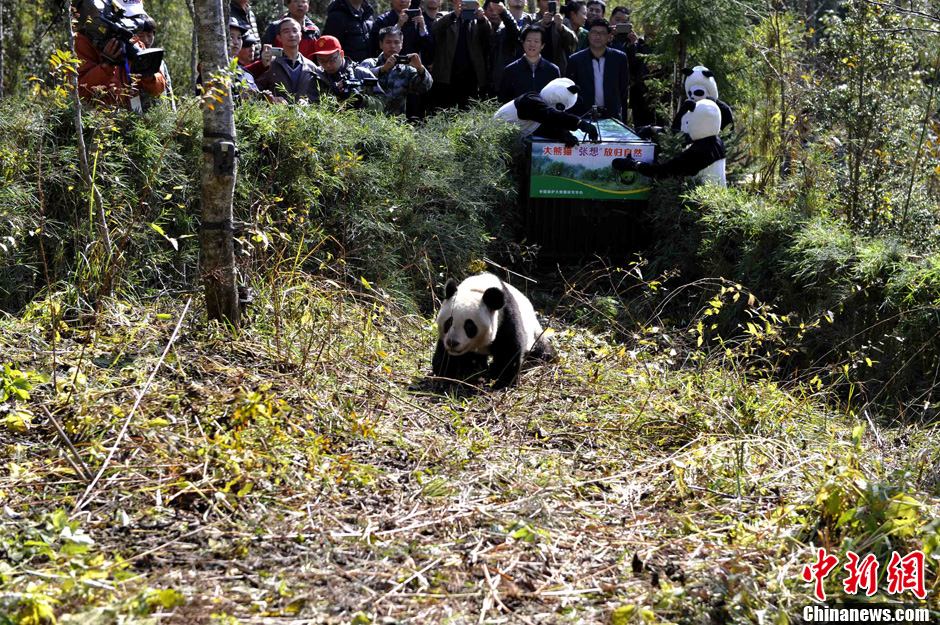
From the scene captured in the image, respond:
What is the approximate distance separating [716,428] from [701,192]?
477cm

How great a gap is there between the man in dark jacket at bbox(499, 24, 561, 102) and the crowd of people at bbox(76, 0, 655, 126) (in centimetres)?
1

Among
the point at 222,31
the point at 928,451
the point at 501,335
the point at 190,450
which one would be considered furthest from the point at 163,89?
the point at 928,451

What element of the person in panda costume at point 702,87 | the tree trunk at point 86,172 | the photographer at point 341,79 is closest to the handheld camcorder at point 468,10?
the photographer at point 341,79

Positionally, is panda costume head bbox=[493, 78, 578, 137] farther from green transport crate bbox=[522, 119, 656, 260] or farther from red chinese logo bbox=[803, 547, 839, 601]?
red chinese logo bbox=[803, 547, 839, 601]

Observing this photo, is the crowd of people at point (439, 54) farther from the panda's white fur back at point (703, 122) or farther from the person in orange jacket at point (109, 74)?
the panda's white fur back at point (703, 122)

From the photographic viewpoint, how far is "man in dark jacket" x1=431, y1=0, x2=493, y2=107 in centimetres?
1145

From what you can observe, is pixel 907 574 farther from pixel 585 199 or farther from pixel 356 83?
pixel 356 83

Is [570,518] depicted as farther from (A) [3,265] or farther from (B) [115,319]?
(A) [3,265]

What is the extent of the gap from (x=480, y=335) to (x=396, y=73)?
15.5ft

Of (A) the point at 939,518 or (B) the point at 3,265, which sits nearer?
(A) the point at 939,518

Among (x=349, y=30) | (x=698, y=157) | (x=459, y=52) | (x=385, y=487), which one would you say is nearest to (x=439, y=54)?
(x=459, y=52)

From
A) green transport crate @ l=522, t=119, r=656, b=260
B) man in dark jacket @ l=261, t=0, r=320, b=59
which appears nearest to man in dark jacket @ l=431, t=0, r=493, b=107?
man in dark jacket @ l=261, t=0, r=320, b=59

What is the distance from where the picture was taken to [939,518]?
3.79 meters

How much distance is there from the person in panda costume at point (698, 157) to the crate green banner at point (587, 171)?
0.11 metres
